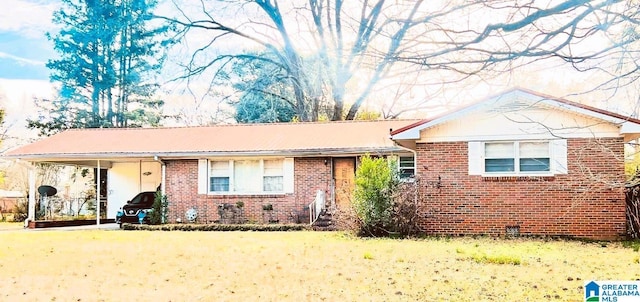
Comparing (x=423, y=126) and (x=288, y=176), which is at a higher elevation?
(x=423, y=126)

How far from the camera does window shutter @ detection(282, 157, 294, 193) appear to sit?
834 inches

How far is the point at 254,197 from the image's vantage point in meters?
21.5

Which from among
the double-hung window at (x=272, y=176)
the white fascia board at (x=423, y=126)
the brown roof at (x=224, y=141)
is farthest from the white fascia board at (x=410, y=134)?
the double-hung window at (x=272, y=176)

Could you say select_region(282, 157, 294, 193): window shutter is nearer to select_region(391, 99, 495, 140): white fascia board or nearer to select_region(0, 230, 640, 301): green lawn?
select_region(391, 99, 495, 140): white fascia board

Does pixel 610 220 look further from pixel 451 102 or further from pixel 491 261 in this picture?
pixel 451 102

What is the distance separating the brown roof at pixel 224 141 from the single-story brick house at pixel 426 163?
0.05 m

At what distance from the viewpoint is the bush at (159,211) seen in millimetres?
21672

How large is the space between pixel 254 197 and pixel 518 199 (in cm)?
916

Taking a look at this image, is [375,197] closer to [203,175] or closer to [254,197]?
[254,197]

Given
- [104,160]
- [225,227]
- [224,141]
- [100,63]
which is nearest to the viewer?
[225,227]

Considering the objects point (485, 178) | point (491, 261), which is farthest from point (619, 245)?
point (491, 261)

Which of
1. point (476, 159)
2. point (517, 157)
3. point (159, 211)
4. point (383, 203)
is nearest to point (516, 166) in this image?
point (517, 157)

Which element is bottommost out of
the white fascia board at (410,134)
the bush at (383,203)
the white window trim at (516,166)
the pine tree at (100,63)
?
the bush at (383,203)

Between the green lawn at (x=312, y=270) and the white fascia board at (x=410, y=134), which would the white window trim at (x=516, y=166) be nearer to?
the white fascia board at (x=410, y=134)
